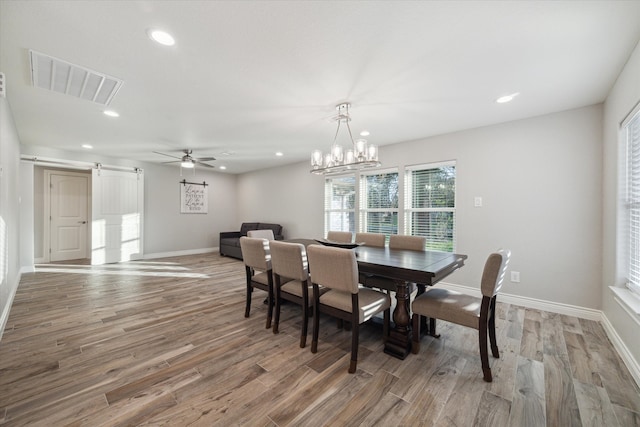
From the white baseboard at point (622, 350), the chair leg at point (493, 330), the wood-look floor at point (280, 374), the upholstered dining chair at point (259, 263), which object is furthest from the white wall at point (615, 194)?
the upholstered dining chair at point (259, 263)

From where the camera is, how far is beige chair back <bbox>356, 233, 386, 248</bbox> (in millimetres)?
3346

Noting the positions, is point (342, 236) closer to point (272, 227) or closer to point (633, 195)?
point (633, 195)

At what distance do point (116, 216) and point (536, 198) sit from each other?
790 cm

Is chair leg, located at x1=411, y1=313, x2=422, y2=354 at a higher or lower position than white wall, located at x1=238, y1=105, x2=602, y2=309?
lower

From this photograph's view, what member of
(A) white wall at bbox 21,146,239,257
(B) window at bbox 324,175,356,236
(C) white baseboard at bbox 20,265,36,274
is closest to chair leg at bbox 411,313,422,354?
(B) window at bbox 324,175,356,236

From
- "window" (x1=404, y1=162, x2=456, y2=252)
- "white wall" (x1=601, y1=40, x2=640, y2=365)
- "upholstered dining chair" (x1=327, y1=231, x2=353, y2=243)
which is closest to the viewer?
"white wall" (x1=601, y1=40, x2=640, y2=365)

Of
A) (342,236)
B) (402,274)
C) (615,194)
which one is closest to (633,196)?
(615,194)

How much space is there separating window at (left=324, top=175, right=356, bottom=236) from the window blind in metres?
3.57

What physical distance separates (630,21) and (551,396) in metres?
2.51

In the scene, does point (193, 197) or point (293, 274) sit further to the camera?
point (193, 197)

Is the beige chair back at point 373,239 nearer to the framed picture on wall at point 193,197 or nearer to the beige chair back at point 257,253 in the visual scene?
the beige chair back at point 257,253

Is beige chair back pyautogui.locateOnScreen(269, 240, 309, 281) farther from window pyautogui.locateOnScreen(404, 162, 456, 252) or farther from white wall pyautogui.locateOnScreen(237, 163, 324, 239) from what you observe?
white wall pyautogui.locateOnScreen(237, 163, 324, 239)

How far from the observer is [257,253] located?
2689mm

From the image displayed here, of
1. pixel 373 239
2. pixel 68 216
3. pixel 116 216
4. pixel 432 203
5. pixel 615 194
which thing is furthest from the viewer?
pixel 68 216
